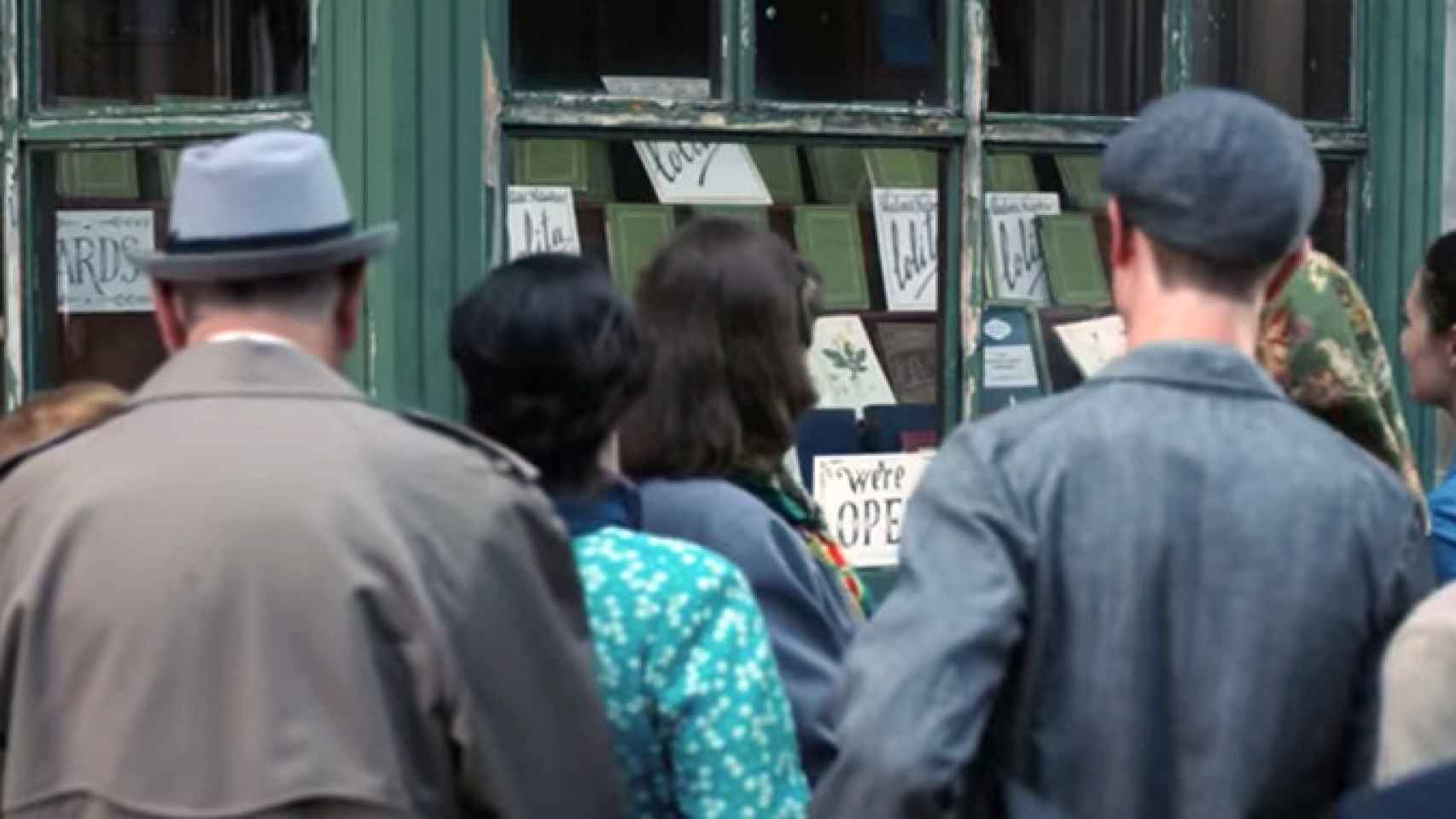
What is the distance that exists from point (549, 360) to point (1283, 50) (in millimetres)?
3277

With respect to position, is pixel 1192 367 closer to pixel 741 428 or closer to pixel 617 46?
pixel 741 428

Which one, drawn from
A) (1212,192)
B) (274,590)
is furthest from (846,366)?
(274,590)

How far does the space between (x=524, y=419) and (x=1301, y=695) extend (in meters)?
0.93

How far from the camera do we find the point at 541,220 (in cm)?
504

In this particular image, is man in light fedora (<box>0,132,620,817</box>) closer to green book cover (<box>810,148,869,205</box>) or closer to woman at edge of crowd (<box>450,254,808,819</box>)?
woman at edge of crowd (<box>450,254,808,819</box>)

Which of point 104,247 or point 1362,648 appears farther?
point 104,247

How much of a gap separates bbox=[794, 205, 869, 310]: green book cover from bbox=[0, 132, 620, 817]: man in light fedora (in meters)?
2.64

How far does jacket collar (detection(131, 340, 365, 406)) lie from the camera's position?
264cm

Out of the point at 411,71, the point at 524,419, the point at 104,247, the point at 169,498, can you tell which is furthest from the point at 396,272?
the point at 169,498

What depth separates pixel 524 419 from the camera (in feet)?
10.1

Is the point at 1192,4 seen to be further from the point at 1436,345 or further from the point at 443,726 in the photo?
the point at 443,726

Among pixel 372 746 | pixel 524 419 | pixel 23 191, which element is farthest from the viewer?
pixel 23 191

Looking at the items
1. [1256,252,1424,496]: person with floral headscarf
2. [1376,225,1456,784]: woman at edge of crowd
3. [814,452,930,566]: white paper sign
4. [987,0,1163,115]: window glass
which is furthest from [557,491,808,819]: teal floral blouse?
[987,0,1163,115]: window glass

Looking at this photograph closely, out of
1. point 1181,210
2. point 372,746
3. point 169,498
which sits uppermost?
point 1181,210
